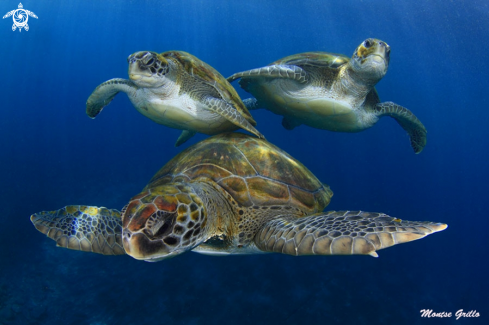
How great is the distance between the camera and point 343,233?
6.39 ft

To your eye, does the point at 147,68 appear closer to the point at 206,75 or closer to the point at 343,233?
the point at 206,75

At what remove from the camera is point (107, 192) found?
14578mm

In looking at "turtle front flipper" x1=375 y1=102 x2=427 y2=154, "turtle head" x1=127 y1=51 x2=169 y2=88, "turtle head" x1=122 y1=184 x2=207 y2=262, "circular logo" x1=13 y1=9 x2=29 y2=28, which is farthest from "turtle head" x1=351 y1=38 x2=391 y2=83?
"circular logo" x1=13 y1=9 x2=29 y2=28

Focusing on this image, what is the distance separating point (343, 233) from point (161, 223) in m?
1.35

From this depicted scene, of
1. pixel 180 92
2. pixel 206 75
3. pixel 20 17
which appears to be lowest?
pixel 180 92

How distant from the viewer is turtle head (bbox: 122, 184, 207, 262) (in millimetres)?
1709

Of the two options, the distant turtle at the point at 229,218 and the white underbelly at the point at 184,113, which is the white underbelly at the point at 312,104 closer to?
the white underbelly at the point at 184,113

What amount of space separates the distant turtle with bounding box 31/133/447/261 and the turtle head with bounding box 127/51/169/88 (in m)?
1.23

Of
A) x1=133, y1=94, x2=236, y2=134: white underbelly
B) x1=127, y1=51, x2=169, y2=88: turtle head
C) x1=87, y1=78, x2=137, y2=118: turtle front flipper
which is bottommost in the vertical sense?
x1=133, y1=94, x2=236, y2=134: white underbelly

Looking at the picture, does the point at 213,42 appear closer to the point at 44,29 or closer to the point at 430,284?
the point at 44,29

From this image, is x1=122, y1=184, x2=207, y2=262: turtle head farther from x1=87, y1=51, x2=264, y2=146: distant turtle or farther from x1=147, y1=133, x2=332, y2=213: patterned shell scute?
x1=87, y1=51, x2=264, y2=146: distant turtle

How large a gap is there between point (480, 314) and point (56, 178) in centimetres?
2408

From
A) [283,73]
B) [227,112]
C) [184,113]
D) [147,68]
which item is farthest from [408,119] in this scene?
[147,68]

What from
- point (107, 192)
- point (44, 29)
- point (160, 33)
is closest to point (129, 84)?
point (107, 192)
